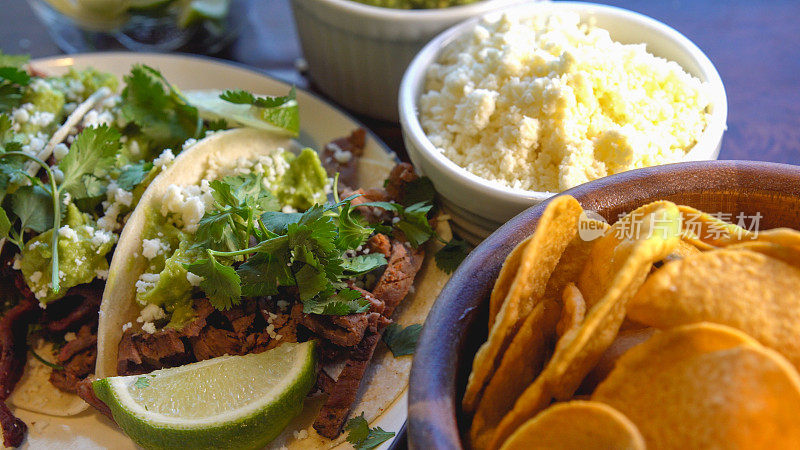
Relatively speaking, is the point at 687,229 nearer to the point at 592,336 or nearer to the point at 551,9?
the point at 592,336

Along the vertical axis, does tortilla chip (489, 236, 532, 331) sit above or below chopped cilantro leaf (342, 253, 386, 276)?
above

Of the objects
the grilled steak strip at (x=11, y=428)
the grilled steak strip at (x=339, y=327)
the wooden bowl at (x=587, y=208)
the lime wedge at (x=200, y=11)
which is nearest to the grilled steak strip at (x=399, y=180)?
the grilled steak strip at (x=339, y=327)

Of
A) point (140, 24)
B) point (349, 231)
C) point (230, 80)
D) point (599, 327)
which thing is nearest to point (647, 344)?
point (599, 327)

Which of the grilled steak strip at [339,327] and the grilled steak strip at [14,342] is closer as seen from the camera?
the grilled steak strip at [339,327]

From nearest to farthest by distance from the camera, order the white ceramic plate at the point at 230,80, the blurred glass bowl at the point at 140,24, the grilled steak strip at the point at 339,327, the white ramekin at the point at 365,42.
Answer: the grilled steak strip at the point at 339,327, the white ramekin at the point at 365,42, the white ceramic plate at the point at 230,80, the blurred glass bowl at the point at 140,24

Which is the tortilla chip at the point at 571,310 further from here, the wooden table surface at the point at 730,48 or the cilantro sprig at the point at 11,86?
the cilantro sprig at the point at 11,86

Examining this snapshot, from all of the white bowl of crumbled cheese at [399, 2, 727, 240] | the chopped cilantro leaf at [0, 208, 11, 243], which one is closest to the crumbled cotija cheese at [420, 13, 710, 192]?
the white bowl of crumbled cheese at [399, 2, 727, 240]

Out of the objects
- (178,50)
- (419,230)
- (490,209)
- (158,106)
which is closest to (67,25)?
(178,50)

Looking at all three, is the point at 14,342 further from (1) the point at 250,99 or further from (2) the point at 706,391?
(2) the point at 706,391

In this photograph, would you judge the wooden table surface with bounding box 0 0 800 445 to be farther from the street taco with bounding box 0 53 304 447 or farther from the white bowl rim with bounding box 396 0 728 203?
the street taco with bounding box 0 53 304 447
